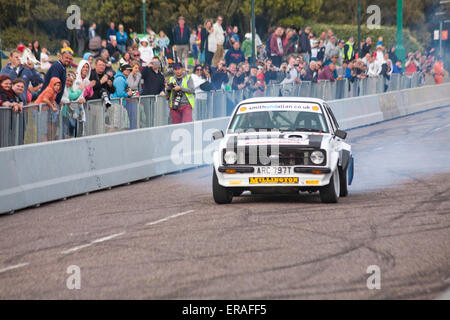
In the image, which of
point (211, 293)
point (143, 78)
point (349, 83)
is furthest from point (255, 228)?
point (349, 83)

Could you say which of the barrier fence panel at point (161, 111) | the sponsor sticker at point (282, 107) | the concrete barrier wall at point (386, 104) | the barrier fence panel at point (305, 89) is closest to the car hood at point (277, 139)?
the sponsor sticker at point (282, 107)

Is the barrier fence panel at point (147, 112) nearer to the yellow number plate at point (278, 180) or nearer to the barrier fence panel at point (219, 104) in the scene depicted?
the barrier fence panel at point (219, 104)

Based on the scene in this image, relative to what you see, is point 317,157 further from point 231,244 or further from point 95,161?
point 95,161

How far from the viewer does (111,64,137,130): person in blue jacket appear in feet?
61.1

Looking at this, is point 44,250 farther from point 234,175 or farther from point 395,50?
point 395,50

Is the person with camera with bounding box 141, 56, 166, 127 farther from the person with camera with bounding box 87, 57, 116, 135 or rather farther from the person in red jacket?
the person in red jacket

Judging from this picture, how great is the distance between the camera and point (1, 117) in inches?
570

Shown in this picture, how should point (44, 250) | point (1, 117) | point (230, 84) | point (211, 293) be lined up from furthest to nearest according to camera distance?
1. point (230, 84)
2. point (1, 117)
3. point (44, 250)
4. point (211, 293)

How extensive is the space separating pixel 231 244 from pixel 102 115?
785 cm

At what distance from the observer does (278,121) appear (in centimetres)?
1448

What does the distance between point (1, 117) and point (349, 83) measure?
19.7 metres

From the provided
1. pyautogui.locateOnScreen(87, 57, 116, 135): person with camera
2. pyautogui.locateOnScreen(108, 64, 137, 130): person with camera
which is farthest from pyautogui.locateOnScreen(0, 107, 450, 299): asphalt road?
pyautogui.locateOnScreen(108, 64, 137, 130): person with camera

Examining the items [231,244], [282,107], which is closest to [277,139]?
[282,107]
